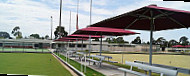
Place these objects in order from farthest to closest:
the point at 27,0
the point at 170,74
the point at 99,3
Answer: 1. the point at 99,3
2. the point at 27,0
3. the point at 170,74

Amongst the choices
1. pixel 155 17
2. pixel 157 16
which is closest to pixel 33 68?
pixel 155 17

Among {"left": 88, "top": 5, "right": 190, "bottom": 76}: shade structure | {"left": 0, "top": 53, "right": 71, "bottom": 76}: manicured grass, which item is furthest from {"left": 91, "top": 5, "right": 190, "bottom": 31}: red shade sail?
{"left": 0, "top": 53, "right": 71, "bottom": 76}: manicured grass

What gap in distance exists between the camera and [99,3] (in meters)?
40.8

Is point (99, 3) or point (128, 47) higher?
point (99, 3)

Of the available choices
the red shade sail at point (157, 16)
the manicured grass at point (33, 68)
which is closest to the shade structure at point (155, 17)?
the red shade sail at point (157, 16)

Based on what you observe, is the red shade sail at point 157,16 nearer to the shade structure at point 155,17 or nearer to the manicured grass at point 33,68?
the shade structure at point 155,17

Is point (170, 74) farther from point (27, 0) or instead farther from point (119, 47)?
point (119, 47)

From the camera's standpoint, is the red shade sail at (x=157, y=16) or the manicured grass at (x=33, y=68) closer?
the red shade sail at (x=157, y=16)

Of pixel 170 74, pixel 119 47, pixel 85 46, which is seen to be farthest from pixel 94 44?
pixel 170 74

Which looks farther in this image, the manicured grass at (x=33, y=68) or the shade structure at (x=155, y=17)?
the manicured grass at (x=33, y=68)

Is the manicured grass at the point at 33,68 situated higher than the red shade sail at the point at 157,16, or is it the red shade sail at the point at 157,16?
the red shade sail at the point at 157,16

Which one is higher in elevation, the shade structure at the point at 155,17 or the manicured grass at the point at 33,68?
the shade structure at the point at 155,17

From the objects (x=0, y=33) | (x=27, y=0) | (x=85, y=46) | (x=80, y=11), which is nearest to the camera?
(x=27, y=0)

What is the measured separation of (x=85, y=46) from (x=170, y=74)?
52.1 metres
